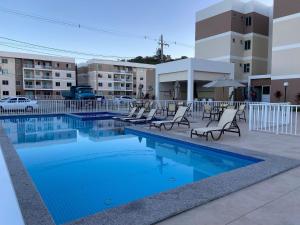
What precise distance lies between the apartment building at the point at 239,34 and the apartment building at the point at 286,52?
538 cm

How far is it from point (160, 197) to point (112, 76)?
5560cm

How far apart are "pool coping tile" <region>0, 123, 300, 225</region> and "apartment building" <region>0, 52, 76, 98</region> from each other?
4898cm

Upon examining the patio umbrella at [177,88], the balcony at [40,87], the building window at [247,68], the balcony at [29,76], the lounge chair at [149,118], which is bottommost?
the lounge chair at [149,118]

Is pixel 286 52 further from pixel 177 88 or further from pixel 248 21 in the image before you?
pixel 177 88

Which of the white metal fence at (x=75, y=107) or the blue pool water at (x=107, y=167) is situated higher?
the white metal fence at (x=75, y=107)

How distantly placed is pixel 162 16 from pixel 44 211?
953 inches

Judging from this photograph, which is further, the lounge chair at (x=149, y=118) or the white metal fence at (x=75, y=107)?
the white metal fence at (x=75, y=107)

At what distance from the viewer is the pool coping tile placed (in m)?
2.88

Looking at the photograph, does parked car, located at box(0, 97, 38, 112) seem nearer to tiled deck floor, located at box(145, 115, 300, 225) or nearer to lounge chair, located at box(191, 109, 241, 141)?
lounge chair, located at box(191, 109, 241, 141)

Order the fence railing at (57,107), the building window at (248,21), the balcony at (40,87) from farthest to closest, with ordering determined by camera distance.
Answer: the balcony at (40,87) → the building window at (248,21) → the fence railing at (57,107)

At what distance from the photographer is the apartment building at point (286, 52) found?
804 inches

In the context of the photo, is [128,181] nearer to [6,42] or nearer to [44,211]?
[44,211]

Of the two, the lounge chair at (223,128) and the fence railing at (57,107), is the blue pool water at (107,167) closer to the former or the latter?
the lounge chair at (223,128)

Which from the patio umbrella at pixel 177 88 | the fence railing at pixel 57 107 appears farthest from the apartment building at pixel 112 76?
the fence railing at pixel 57 107
